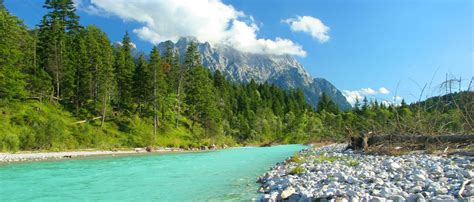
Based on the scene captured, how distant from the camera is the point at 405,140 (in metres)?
16.9

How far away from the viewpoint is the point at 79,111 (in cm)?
5519

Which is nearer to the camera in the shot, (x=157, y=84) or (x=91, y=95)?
(x=91, y=95)

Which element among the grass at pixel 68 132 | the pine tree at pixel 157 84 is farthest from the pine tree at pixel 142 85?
the grass at pixel 68 132

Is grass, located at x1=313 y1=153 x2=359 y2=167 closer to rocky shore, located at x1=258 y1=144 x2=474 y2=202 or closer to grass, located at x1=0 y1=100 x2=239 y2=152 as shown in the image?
rocky shore, located at x1=258 y1=144 x2=474 y2=202

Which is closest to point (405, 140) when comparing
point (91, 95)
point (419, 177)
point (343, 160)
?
point (343, 160)

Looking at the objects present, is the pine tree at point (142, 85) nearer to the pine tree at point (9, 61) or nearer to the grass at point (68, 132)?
the grass at point (68, 132)

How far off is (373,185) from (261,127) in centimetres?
8971

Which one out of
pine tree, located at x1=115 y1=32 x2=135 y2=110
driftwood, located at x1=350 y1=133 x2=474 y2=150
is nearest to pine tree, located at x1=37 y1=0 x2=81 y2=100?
pine tree, located at x1=115 y1=32 x2=135 y2=110

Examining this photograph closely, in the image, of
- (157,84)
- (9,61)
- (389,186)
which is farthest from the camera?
(157,84)

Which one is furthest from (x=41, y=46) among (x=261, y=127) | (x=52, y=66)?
(x=261, y=127)

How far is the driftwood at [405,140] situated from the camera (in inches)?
560

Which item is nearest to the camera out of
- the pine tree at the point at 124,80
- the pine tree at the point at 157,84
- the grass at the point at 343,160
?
the grass at the point at 343,160

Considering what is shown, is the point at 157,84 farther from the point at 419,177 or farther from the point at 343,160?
the point at 419,177

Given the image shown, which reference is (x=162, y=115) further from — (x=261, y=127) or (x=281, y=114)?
(x=281, y=114)
